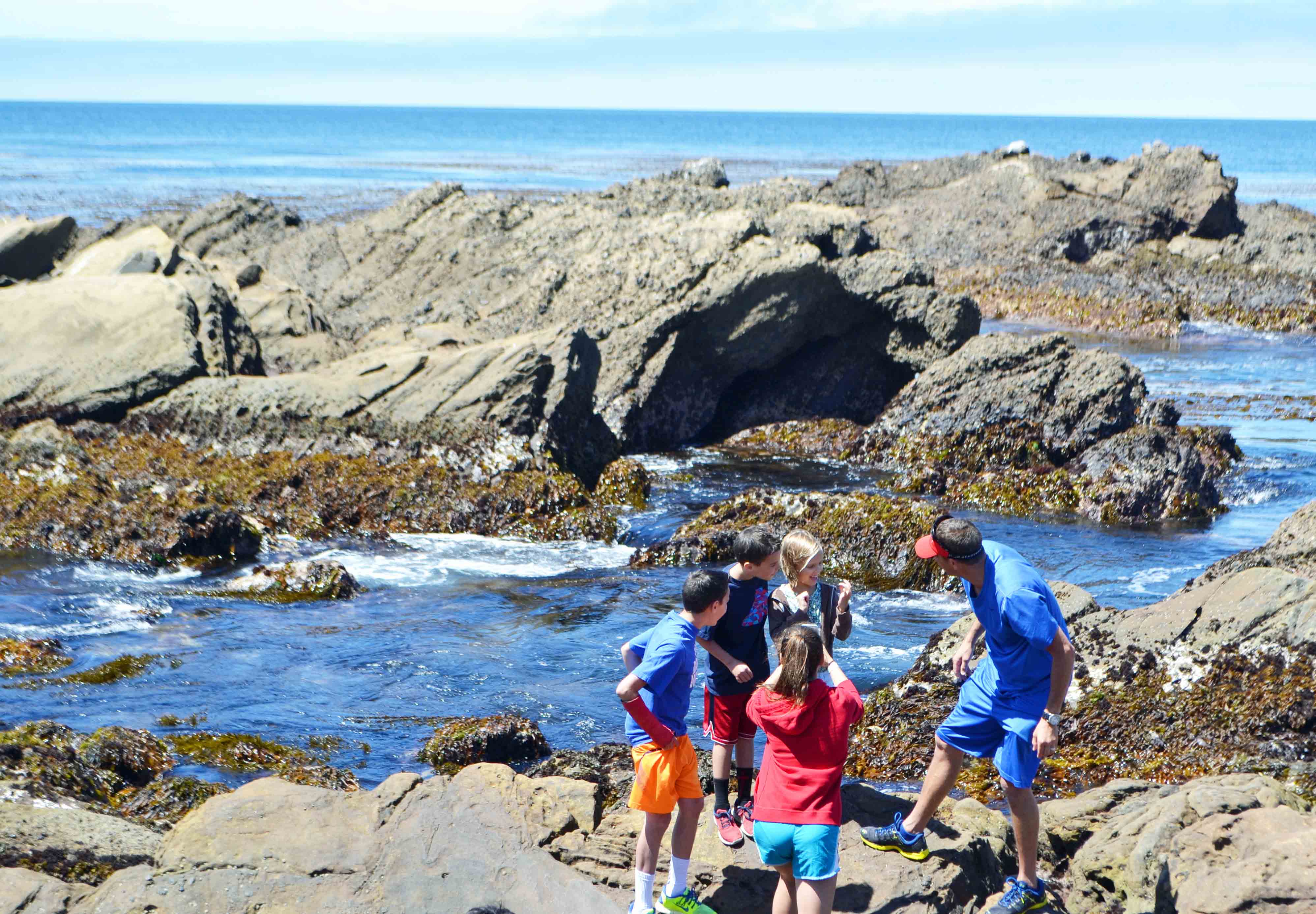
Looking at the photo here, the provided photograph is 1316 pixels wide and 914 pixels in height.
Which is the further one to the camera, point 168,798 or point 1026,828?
point 168,798

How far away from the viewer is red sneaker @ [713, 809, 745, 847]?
19.1 feet

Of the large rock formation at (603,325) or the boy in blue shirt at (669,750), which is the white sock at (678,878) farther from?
the large rock formation at (603,325)

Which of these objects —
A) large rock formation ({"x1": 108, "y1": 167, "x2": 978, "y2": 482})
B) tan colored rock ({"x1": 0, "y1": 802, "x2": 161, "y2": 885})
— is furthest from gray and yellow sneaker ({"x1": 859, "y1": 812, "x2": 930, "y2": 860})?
large rock formation ({"x1": 108, "y1": 167, "x2": 978, "y2": 482})

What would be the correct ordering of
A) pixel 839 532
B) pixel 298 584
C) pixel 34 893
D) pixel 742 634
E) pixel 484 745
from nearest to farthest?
pixel 34 893 → pixel 742 634 → pixel 484 745 → pixel 298 584 → pixel 839 532

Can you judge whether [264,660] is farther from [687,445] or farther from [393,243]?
[393,243]

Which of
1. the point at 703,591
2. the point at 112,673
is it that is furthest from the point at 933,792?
the point at 112,673

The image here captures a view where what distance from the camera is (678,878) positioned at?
5.41m

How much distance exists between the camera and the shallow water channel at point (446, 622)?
31.9 feet

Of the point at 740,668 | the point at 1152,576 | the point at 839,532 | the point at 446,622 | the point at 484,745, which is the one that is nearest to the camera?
the point at 740,668

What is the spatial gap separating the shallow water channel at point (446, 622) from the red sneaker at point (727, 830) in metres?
3.44

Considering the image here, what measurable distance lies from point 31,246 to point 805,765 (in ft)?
75.6

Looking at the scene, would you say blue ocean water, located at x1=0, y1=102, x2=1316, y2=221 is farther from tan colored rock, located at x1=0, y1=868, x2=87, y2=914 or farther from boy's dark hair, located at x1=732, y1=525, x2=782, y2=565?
boy's dark hair, located at x1=732, y1=525, x2=782, y2=565

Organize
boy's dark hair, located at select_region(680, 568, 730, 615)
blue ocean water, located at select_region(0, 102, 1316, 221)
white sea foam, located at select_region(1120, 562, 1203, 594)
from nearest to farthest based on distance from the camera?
boy's dark hair, located at select_region(680, 568, 730, 615) → white sea foam, located at select_region(1120, 562, 1203, 594) → blue ocean water, located at select_region(0, 102, 1316, 221)

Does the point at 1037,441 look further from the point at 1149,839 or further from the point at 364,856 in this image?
the point at 364,856
